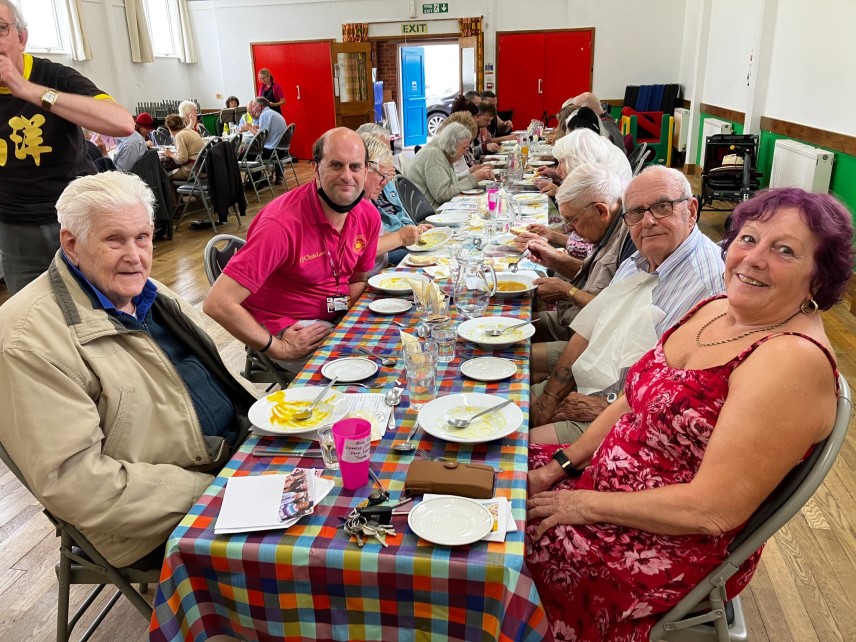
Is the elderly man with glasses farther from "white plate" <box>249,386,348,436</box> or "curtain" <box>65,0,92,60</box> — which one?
"curtain" <box>65,0,92,60</box>

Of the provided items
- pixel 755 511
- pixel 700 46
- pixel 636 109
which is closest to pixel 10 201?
pixel 755 511

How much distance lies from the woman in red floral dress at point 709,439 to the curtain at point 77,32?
10731mm

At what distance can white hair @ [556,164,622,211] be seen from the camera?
2.43m

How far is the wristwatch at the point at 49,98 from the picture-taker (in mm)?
2211

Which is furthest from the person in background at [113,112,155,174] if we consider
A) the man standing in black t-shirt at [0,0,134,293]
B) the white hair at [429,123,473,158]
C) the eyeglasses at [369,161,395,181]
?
the man standing in black t-shirt at [0,0,134,293]

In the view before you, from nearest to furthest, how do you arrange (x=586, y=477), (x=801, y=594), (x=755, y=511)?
1. (x=755, y=511)
2. (x=586, y=477)
3. (x=801, y=594)

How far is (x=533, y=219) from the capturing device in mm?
3893

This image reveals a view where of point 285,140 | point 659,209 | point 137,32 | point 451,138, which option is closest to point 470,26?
point 285,140

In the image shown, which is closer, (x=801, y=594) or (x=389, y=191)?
(x=801, y=594)

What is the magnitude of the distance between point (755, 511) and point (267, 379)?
1823 millimetres

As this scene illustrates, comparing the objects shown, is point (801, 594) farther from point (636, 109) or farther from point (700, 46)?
point (636, 109)

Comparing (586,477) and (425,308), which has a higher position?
(425,308)

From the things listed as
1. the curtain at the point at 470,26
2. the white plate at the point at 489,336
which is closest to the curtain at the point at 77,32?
the curtain at the point at 470,26

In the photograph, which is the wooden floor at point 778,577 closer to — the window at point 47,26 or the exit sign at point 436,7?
the window at point 47,26
